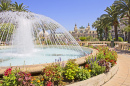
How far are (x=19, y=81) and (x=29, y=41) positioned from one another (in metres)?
6.42

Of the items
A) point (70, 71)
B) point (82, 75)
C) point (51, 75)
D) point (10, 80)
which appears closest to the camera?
point (10, 80)

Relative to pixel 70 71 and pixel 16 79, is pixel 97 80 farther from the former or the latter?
pixel 16 79

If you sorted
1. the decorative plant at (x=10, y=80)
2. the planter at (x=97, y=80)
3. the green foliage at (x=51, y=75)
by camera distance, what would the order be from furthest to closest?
the planter at (x=97, y=80) → the green foliage at (x=51, y=75) → the decorative plant at (x=10, y=80)

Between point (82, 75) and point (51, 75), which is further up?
point (51, 75)

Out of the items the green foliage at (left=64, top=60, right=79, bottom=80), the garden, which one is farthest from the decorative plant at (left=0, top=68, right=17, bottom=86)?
the green foliage at (left=64, top=60, right=79, bottom=80)

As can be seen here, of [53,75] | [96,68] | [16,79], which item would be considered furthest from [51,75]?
[96,68]

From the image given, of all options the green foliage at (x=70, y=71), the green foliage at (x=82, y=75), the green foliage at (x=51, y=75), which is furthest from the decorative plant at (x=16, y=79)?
the green foliage at (x=82, y=75)

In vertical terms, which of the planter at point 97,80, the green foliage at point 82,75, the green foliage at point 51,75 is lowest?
the planter at point 97,80

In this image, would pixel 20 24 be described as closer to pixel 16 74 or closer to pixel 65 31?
pixel 65 31

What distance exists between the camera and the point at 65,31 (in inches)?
384

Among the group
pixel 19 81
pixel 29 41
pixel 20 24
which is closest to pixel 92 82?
pixel 19 81

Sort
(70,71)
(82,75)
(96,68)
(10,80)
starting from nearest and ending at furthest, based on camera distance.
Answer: (10,80) < (70,71) < (82,75) < (96,68)

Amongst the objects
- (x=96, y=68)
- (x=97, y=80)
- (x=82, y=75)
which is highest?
(x=96, y=68)

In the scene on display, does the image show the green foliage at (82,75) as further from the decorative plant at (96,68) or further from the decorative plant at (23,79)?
the decorative plant at (23,79)
